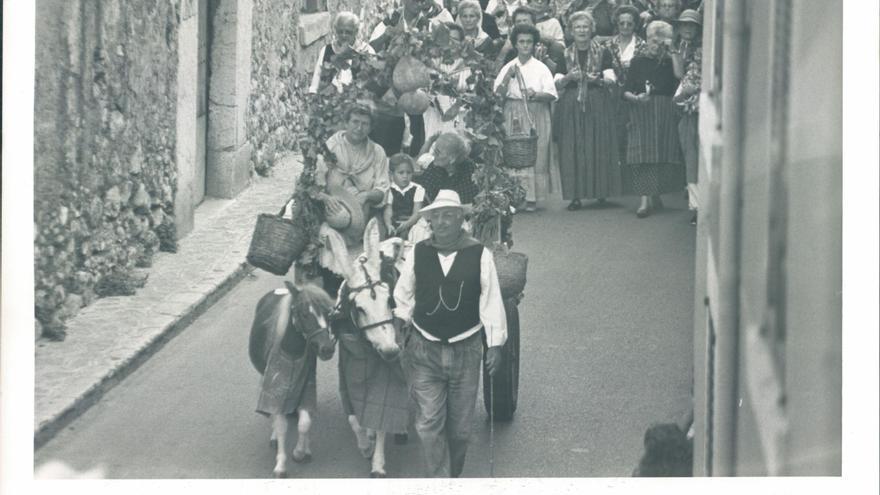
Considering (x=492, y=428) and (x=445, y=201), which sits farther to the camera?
(x=492, y=428)

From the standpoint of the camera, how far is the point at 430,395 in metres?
8.91

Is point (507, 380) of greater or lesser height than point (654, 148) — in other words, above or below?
below

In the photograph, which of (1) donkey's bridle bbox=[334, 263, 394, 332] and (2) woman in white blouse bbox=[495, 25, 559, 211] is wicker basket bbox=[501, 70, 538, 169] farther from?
(1) donkey's bridle bbox=[334, 263, 394, 332]

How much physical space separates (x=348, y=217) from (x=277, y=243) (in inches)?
17.0

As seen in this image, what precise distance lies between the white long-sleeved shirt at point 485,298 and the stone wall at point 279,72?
5348mm

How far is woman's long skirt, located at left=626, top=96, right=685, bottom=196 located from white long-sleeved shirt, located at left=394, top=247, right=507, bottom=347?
191 inches

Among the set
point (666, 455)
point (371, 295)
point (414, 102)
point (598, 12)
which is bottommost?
point (666, 455)

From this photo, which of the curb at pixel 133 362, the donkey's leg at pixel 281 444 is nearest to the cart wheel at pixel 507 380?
the donkey's leg at pixel 281 444

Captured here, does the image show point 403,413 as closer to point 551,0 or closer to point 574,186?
point 574,186

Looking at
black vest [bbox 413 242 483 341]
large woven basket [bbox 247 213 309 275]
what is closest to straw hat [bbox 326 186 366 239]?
large woven basket [bbox 247 213 309 275]

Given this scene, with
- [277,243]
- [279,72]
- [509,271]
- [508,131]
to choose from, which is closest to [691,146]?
[508,131]

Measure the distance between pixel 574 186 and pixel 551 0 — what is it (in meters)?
2.59

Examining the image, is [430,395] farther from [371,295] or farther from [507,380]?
[507,380]

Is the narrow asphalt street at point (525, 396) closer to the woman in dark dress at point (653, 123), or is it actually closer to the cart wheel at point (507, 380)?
the cart wheel at point (507, 380)
